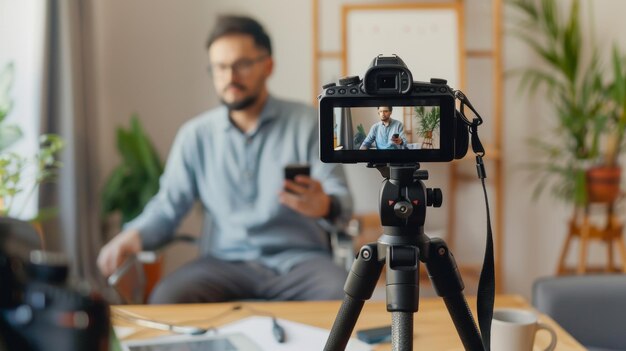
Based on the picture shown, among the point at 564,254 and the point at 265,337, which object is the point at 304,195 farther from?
the point at 564,254

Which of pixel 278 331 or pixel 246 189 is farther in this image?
pixel 246 189

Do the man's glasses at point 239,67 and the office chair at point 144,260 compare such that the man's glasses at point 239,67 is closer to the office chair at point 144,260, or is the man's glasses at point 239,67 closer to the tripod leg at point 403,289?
the office chair at point 144,260

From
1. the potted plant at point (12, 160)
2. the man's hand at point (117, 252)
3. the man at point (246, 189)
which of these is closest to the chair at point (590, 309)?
the man at point (246, 189)

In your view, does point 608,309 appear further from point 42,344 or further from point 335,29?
point 335,29

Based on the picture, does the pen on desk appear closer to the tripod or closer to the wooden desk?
the wooden desk

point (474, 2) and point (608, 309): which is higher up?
point (474, 2)

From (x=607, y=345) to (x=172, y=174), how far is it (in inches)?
50.0

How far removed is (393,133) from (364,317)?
1.81 ft

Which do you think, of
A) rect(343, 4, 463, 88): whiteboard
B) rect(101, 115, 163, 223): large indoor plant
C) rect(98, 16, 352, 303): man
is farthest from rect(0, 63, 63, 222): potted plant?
rect(343, 4, 463, 88): whiteboard

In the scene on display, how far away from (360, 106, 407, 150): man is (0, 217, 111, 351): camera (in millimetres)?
420

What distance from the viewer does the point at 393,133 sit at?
0.94 meters

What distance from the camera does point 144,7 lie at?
10.8 feet

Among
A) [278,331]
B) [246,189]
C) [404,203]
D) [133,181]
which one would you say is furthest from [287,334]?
[133,181]

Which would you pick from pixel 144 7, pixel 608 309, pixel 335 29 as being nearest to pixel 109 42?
pixel 144 7
